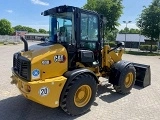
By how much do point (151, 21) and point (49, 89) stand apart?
102 ft

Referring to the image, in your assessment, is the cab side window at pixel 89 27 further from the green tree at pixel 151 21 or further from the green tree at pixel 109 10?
the green tree at pixel 151 21

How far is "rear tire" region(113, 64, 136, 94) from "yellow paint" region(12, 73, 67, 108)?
2658 millimetres

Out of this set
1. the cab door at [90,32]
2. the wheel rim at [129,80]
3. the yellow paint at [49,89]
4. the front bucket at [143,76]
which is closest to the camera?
the yellow paint at [49,89]

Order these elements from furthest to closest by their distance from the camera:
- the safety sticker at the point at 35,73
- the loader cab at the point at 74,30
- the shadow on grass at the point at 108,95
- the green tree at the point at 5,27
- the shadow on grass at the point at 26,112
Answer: the green tree at the point at 5,27, the shadow on grass at the point at 108,95, the loader cab at the point at 74,30, the shadow on grass at the point at 26,112, the safety sticker at the point at 35,73

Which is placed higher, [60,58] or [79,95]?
[60,58]

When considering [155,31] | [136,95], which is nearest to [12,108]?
[136,95]

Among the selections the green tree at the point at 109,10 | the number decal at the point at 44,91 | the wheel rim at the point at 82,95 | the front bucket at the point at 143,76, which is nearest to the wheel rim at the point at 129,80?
the front bucket at the point at 143,76

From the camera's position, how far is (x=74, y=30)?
16.9 ft

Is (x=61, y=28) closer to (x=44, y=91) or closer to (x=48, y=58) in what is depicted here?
(x=48, y=58)

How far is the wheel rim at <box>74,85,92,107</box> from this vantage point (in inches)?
199

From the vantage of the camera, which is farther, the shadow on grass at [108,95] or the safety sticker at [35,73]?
the shadow on grass at [108,95]

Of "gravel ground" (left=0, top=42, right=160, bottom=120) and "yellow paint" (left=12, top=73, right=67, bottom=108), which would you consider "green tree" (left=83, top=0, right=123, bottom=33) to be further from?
"yellow paint" (left=12, top=73, right=67, bottom=108)

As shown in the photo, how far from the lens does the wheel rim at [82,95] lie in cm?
506

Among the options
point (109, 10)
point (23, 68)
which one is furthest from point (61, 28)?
point (109, 10)
